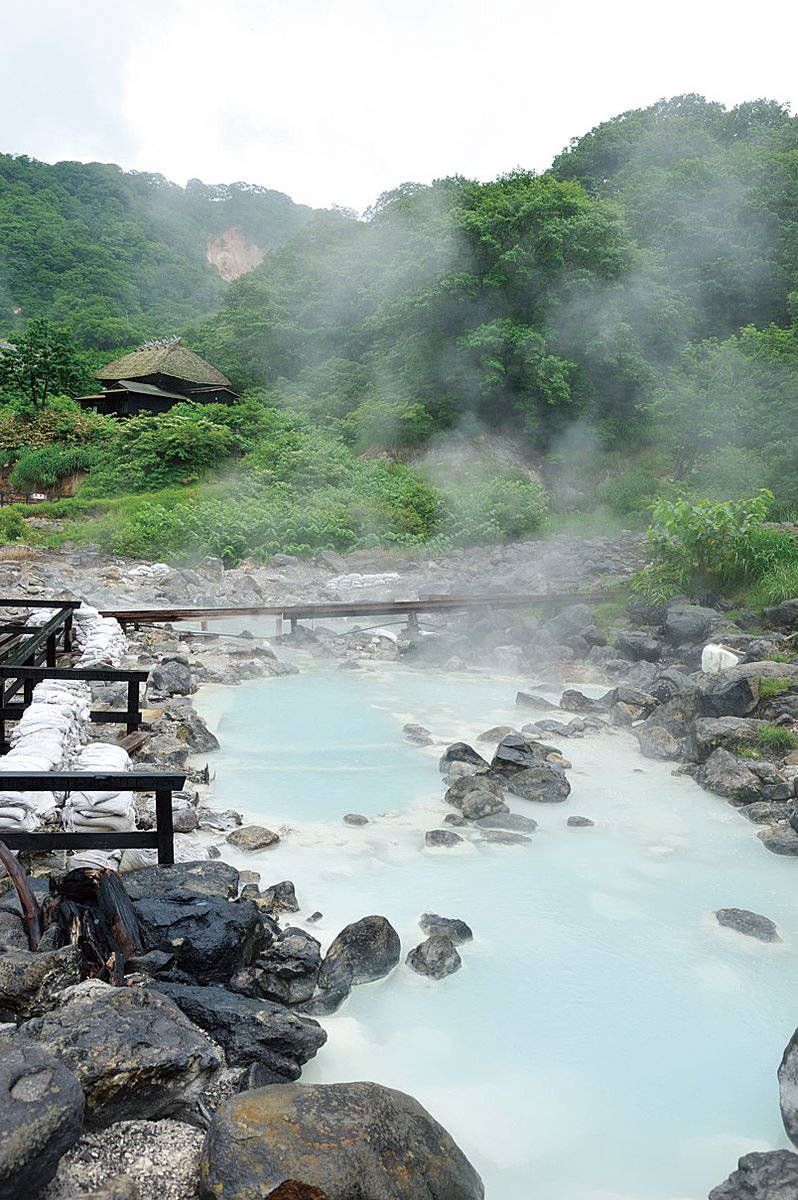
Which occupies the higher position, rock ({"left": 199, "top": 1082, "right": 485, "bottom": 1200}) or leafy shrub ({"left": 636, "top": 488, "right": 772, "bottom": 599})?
leafy shrub ({"left": 636, "top": 488, "right": 772, "bottom": 599})

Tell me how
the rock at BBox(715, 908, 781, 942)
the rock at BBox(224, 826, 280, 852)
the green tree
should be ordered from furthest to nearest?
the green tree
the rock at BBox(224, 826, 280, 852)
the rock at BBox(715, 908, 781, 942)

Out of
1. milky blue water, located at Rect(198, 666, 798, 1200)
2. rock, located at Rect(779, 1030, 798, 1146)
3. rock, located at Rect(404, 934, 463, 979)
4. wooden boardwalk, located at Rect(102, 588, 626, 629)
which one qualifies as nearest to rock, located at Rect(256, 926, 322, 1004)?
milky blue water, located at Rect(198, 666, 798, 1200)

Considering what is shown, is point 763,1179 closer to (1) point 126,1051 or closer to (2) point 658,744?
(1) point 126,1051

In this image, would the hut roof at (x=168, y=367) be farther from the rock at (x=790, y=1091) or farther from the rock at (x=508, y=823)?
the rock at (x=790, y=1091)

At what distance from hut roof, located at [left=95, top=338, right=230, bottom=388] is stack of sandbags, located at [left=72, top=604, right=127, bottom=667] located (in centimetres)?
2229

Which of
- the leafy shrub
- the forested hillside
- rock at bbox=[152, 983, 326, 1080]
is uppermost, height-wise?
the forested hillside

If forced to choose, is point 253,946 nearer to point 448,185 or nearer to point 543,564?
point 543,564

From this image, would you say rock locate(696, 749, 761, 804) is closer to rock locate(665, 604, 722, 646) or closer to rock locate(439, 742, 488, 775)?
rock locate(439, 742, 488, 775)

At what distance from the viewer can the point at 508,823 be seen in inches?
219

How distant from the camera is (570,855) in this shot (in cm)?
524

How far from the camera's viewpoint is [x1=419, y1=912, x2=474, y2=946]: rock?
4.17 metres

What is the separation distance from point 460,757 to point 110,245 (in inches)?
2363

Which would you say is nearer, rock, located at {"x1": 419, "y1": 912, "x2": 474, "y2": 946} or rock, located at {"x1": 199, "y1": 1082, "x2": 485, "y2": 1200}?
rock, located at {"x1": 199, "y1": 1082, "x2": 485, "y2": 1200}

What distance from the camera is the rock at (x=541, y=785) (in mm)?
6086
